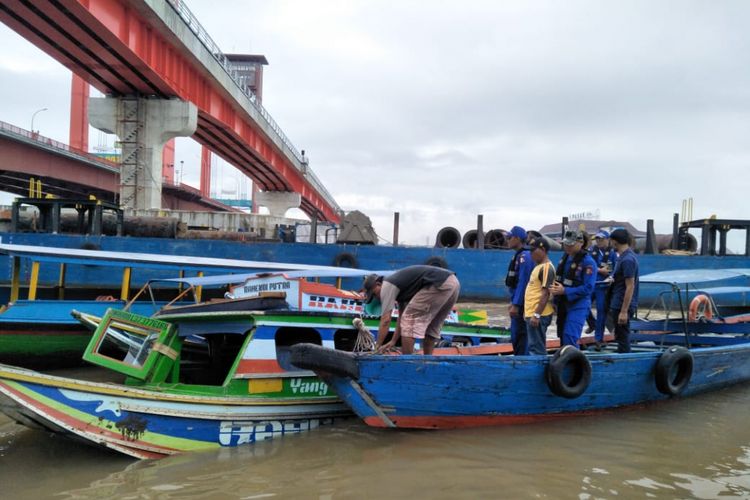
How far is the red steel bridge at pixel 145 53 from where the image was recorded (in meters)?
17.1

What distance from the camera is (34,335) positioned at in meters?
7.75

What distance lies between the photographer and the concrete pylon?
22.9 metres

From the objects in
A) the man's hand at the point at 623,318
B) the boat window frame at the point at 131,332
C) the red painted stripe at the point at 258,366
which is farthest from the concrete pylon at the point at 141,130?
the man's hand at the point at 623,318

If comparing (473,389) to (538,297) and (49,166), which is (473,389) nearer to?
(538,297)

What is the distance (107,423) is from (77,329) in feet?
13.5

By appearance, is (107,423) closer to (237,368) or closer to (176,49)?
(237,368)

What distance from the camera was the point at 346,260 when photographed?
55.7 ft

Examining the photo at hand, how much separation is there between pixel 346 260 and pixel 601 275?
33.5ft

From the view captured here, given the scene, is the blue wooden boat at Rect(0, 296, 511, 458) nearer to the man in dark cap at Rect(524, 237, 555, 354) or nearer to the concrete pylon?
the man in dark cap at Rect(524, 237, 555, 354)

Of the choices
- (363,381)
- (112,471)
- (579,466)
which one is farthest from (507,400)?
(112,471)

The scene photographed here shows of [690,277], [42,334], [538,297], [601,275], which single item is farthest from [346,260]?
[538,297]

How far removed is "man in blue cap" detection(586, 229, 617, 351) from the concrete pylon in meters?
19.6

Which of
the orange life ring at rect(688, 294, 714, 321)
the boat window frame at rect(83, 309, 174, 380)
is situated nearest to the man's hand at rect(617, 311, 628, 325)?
the orange life ring at rect(688, 294, 714, 321)

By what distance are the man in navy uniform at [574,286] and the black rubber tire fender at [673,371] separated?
0.93 m
